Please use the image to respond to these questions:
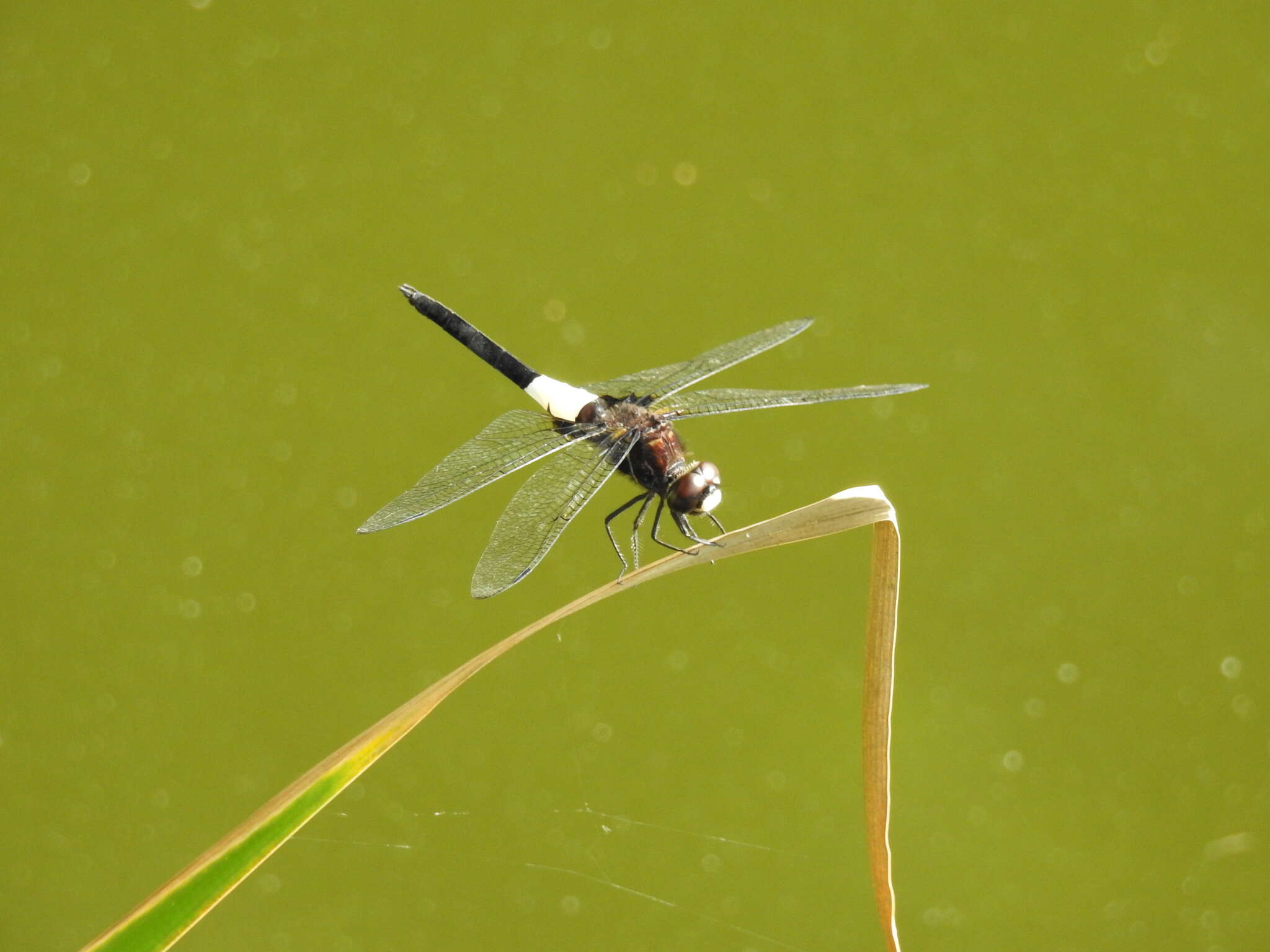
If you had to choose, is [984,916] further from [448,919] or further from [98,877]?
[98,877]

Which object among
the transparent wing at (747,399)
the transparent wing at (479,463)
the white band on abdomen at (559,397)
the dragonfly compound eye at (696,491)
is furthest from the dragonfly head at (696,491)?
the white band on abdomen at (559,397)

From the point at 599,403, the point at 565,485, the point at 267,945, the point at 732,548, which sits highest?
the point at 599,403

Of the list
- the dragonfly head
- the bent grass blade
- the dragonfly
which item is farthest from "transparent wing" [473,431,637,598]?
the bent grass blade

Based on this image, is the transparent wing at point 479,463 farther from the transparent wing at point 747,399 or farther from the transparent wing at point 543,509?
the transparent wing at point 747,399

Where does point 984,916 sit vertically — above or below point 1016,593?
below

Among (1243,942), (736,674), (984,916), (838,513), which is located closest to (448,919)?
(736,674)

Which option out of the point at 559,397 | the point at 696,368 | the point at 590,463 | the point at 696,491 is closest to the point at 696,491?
the point at 696,491

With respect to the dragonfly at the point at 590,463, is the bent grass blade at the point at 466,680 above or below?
below
